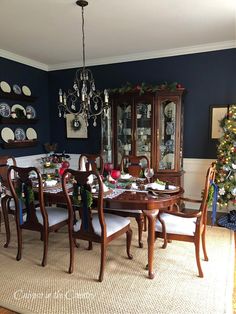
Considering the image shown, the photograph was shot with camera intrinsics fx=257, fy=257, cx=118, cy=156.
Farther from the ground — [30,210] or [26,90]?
[26,90]

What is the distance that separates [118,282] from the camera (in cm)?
228

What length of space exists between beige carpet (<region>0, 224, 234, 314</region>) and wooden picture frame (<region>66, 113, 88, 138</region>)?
100 inches

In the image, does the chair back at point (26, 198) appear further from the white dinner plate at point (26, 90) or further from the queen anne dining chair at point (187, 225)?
the white dinner plate at point (26, 90)

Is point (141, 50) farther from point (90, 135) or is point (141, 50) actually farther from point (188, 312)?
point (188, 312)

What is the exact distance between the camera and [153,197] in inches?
93.0

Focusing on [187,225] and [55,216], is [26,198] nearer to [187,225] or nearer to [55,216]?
[55,216]

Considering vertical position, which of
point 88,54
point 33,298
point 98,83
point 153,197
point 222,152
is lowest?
point 33,298

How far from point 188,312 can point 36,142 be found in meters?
3.90

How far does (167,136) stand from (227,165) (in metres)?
1.00

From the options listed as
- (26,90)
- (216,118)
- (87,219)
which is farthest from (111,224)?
(26,90)

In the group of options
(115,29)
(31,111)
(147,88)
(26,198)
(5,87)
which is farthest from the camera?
(31,111)

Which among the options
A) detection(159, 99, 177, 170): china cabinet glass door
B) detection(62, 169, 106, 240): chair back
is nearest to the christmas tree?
detection(159, 99, 177, 170): china cabinet glass door

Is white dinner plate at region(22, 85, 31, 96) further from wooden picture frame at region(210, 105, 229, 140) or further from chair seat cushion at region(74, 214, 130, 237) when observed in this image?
wooden picture frame at region(210, 105, 229, 140)

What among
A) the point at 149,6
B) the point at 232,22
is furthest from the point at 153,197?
the point at 232,22
